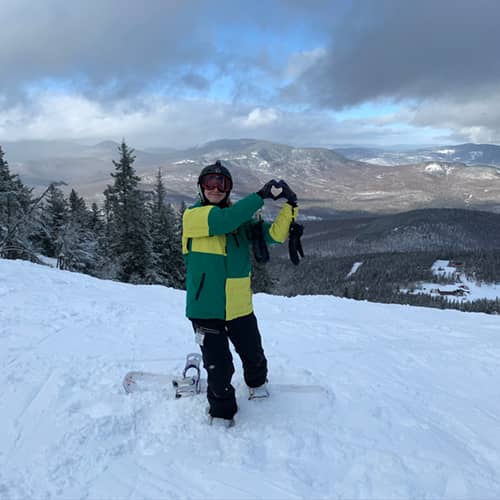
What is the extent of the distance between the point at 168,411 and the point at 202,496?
1.19 metres

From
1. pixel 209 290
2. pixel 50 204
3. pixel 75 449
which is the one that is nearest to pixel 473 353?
pixel 209 290

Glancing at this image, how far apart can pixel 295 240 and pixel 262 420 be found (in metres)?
1.87

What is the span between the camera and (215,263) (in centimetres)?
373

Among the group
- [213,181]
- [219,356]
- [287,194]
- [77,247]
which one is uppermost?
[213,181]

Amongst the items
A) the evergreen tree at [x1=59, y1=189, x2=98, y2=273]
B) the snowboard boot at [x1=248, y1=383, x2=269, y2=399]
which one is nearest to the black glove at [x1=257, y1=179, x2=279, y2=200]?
the snowboard boot at [x1=248, y1=383, x2=269, y2=399]

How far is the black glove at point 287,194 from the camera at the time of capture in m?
3.53

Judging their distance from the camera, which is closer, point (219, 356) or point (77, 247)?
point (219, 356)

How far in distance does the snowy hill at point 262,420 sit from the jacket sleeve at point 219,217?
6.25 feet

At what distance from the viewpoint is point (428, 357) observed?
19.5ft

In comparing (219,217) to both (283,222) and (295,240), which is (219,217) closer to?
(283,222)

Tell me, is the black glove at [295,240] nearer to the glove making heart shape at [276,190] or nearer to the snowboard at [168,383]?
the glove making heart shape at [276,190]

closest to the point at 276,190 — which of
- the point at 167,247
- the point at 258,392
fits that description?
the point at 258,392

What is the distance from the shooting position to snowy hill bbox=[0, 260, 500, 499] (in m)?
3.05

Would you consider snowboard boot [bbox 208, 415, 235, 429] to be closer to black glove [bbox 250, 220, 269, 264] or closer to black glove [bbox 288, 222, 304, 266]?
black glove [bbox 250, 220, 269, 264]
